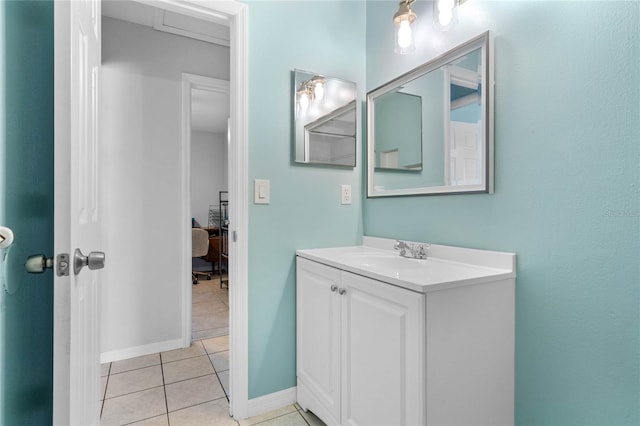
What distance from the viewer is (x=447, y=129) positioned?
1.48m

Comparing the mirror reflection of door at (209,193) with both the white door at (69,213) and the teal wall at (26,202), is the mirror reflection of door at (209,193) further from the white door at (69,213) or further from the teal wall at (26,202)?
the white door at (69,213)

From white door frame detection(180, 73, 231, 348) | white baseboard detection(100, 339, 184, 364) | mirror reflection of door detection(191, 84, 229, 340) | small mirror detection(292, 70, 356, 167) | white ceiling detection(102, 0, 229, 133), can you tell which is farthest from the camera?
mirror reflection of door detection(191, 84, 229, 340)

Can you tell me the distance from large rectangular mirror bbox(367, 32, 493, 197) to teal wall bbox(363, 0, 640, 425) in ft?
0.20

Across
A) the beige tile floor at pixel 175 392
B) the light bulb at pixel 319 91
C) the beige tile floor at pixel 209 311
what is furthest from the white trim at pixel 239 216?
the beige tile floor at pixel 209 311

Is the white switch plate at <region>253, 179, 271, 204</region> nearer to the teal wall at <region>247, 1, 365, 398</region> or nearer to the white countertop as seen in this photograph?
the teal wall at <region>247, 1, 365, 398</region>

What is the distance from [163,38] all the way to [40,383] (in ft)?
7.53

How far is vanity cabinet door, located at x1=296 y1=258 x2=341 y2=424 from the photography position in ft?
4.63

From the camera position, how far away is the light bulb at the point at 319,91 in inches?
71.8

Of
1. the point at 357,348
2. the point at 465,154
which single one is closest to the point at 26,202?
the point at 357,348

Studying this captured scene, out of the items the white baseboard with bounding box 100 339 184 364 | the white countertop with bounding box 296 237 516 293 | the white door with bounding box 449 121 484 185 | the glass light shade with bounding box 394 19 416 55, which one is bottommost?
the white baseboard with bounding box 100 339 184 364

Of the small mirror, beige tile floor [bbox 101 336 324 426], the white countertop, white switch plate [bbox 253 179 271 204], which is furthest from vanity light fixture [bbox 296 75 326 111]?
beige tile floor [bbox 101 336 324 426]

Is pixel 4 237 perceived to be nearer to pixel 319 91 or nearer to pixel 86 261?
pixel 86 261

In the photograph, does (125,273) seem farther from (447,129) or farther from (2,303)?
(447,129)

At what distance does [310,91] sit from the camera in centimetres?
181
